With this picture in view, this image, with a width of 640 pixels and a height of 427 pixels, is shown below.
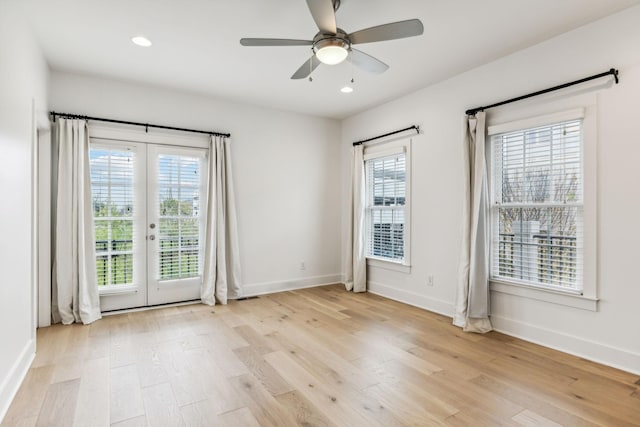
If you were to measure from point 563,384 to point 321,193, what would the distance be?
13.4 ft

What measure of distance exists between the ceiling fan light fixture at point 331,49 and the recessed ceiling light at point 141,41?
1728mm

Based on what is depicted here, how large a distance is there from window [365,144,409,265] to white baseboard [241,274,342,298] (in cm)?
91

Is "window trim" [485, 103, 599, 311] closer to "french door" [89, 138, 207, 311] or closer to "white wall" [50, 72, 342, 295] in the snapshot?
"white wall" [50, 72, 342, 295]

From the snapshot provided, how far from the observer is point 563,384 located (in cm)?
251

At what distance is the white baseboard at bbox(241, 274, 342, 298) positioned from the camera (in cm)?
513

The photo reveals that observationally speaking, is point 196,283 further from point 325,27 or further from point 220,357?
point 325,27

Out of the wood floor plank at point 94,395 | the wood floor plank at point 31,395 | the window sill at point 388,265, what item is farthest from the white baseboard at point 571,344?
the wood floor plank at point 31,395

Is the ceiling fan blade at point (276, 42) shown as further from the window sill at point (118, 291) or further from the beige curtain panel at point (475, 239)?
the window sill at point (118, 291)

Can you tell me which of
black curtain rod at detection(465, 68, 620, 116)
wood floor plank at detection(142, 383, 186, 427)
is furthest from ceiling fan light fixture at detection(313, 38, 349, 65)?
wood floor plank at detection(142, 383, 186, 427)

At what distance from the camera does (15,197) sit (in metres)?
2.56

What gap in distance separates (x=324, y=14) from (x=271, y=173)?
3.30 meters

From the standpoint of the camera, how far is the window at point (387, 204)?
4797 millimetres

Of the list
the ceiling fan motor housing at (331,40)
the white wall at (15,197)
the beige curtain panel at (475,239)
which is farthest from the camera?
the beige curtain panel at (475,239)

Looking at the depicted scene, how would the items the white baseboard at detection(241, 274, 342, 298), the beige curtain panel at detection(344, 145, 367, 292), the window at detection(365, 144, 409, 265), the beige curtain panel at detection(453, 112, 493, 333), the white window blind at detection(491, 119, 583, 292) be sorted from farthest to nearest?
the beige curtain panel at detection(344, 145, 367, 292) → the white baseboard at detection(241, 274, 342, 298) → the window at detection(365, 144, 409, 265) → the beige curtain panel at detection(453, 112, 493, 333) → the white window blind at detection(491, 119, 583, 292)
